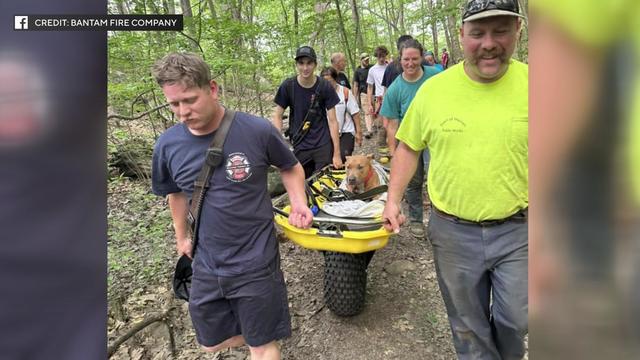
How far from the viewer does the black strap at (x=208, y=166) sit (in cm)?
250

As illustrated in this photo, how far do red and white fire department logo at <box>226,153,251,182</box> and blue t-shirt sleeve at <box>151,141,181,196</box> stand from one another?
1.68 ft

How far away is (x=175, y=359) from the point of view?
3602mm

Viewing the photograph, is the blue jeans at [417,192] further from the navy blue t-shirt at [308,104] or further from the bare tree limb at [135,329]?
the bare tree limb at [135,329]

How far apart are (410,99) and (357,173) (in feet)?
4.00

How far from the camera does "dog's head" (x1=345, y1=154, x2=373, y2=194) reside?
4535 mm

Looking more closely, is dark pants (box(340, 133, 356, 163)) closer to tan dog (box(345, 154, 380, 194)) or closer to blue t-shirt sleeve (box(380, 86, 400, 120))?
blue t-shirt sleeve (box(380, 86, 400, 120))

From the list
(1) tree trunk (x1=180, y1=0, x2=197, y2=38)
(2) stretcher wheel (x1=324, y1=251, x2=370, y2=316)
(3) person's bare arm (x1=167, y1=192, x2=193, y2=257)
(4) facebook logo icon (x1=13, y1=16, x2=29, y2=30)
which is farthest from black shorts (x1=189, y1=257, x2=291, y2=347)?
(1) tree trunk (x1=180, y1=0, x2=197, y2=38)

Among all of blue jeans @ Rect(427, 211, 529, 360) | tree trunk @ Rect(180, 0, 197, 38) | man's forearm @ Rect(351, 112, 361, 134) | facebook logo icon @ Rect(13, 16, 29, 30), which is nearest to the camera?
facebook logo icon @ Rect(13, 16, 29, 30)

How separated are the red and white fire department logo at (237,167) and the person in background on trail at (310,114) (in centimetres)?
289

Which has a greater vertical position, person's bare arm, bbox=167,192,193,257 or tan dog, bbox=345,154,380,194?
tan dog, bbox=345,154,380,194

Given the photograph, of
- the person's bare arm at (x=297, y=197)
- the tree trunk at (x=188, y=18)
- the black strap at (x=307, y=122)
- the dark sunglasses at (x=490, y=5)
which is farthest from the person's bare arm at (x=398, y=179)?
the tree trunk at (x=188, y=18)

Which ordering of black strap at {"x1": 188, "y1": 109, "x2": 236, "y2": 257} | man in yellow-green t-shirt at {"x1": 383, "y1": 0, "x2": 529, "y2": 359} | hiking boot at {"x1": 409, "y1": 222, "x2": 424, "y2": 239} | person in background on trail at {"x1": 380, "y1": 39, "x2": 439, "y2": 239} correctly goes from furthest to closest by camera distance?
hiking boot at {"x1": 409, "y1": 222, "x2": 424, "y2": 239} → person in background on trail at {"x1": 380, "y1": 39, "x2": 439, "y2": 239} → black strap at {"x1": 188, "y1": 109, "x2": 236, "y2": 257} → man in yellow-green t-shirt at {"x1": 383, "y1": 0, "x2": 529, "y2": 359}

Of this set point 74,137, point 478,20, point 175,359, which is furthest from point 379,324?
point 74,137

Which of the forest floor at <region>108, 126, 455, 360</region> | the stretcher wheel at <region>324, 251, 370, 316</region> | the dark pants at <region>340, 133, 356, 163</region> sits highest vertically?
the dark pants at <region>340, 133, 356, 163</region>
